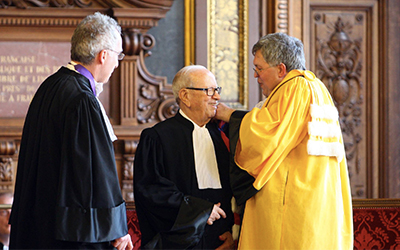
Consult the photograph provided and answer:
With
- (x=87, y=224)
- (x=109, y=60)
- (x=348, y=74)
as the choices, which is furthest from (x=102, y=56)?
(x=348, y=74)

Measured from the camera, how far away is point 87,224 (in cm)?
214

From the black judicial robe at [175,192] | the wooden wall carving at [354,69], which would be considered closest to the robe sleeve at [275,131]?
the black judicial robe at [175,192]

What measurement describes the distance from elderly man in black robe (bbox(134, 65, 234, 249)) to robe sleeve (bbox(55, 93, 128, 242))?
0.45 metres

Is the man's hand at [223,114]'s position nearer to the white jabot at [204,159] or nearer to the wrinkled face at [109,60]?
the white jabot at [204,159]

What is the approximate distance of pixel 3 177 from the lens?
4.96 m

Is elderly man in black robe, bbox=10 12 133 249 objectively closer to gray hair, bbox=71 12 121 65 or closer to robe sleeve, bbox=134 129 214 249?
gray hair, bbox=71 12 121 65

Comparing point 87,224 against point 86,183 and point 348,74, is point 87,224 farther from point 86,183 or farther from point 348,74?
point 348,74

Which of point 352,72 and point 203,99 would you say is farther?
point 352,72

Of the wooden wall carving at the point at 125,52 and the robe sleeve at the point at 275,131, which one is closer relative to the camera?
the robe sleeve at the point at 275,131

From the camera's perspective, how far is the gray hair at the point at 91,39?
2377mm

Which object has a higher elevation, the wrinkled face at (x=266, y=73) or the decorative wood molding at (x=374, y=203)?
the wrinkled face at (x=266, y=73)

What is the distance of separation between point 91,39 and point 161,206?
93 centimetres

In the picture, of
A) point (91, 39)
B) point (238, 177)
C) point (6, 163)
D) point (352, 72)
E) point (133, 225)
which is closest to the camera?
point (91, 39)

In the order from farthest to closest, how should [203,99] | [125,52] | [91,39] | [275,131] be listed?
[125,52], [203,99], [275,131], [91,39]
